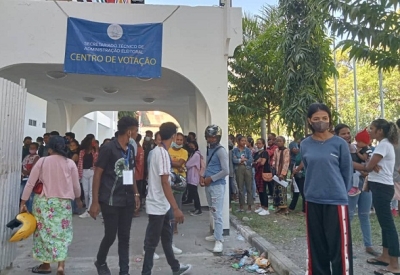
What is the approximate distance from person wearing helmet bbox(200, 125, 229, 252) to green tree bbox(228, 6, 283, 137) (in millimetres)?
8615

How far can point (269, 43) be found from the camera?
1506 centimetres

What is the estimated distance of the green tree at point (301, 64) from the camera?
12.0 m

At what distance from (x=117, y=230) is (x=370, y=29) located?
3.84 m

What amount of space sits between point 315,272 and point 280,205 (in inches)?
200

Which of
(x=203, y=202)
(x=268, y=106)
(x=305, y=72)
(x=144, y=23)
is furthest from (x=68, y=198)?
(x=268, y=106)

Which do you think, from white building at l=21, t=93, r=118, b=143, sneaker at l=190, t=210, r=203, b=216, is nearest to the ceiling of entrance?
white building at l=21, t=93, r=118, b=143

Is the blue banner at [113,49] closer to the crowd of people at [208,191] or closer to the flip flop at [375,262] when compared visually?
the crowd of people at [208,191]

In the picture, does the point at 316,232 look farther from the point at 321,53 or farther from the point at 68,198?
the point at 321,53

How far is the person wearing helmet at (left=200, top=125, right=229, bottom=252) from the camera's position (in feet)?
18.5

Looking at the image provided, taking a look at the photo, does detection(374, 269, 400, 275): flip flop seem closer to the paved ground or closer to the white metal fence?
the paved ground

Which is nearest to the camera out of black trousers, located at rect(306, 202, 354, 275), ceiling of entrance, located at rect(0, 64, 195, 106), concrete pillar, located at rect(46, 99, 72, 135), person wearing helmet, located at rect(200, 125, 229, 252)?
black trousers, located at rect(306, 202, 354, 275)

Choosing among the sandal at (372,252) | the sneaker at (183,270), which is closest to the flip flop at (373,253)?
the sandal at (372,252)

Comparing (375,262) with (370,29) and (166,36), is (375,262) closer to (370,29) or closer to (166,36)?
(370,29)

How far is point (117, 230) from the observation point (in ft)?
14.3
